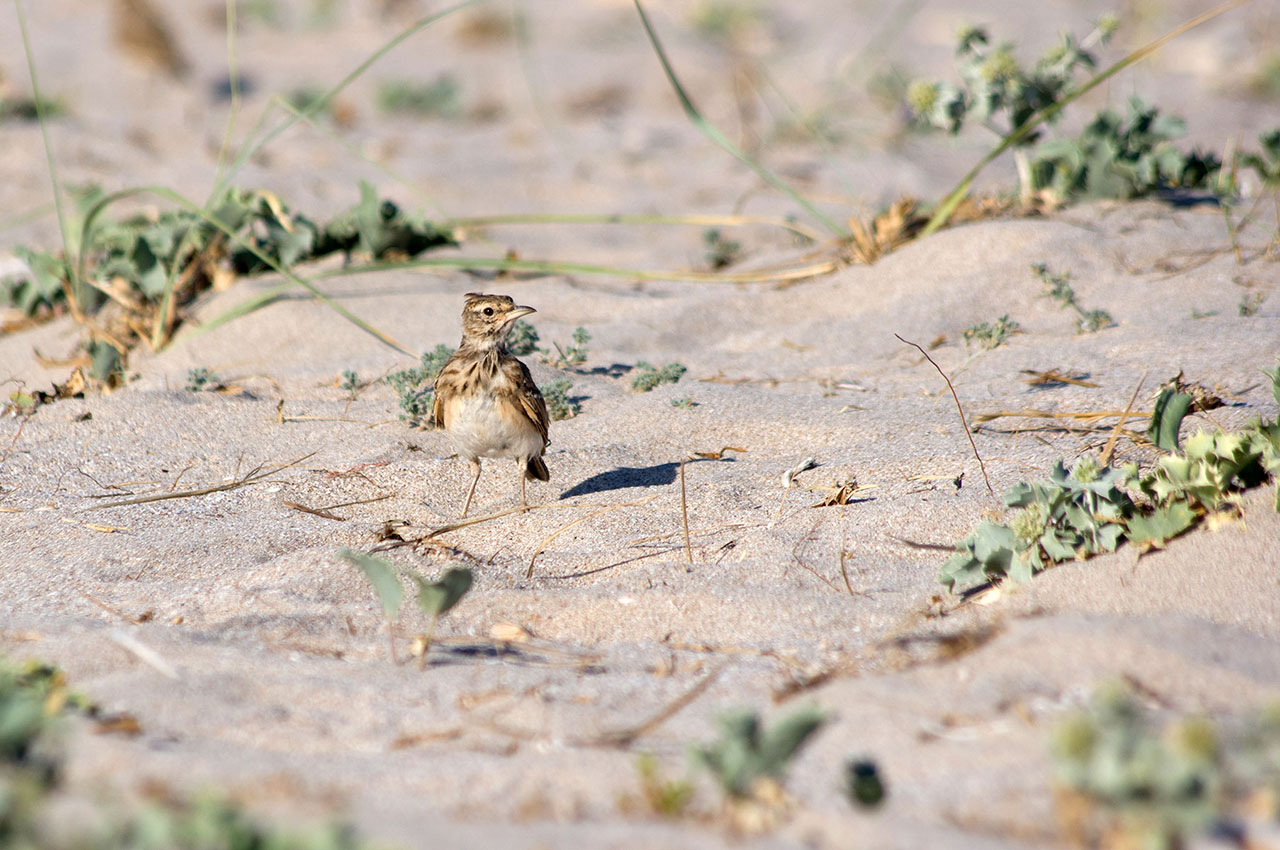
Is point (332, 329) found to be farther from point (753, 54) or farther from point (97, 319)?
point (753, 54)

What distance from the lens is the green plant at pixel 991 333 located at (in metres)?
5.27

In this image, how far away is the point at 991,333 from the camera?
5.27 meters

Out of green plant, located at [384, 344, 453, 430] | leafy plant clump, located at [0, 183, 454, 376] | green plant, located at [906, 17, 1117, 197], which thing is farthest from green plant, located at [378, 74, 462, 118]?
green plant, located at [384, 344, 453, 430]

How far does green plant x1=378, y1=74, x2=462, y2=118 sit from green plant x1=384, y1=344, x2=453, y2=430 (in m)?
7.64

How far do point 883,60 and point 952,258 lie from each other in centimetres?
827

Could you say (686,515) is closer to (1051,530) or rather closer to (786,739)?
(1051,530)

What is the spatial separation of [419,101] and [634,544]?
980 centimetres

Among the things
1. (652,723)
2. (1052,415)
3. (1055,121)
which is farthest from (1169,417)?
(1055,121)

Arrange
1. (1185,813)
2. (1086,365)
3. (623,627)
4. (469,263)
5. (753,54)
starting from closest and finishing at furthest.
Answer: (1185,813), (623,627), (1086,365), (469,263), (753,54)

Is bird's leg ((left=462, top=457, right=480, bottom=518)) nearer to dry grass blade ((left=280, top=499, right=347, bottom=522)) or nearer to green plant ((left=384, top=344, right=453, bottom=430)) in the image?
green plant ((left=384, top=344, right=453, bottom=430))

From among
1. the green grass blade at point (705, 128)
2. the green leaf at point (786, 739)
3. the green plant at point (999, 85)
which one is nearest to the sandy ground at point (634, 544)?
the green leaf at point (786, 739)

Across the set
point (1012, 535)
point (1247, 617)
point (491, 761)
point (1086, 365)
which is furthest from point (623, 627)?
point (1086, 365)

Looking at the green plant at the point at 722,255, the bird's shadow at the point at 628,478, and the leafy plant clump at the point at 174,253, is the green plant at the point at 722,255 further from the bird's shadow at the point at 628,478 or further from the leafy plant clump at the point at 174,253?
the bird's shadow at the point at 628,478

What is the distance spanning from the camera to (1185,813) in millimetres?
1706
